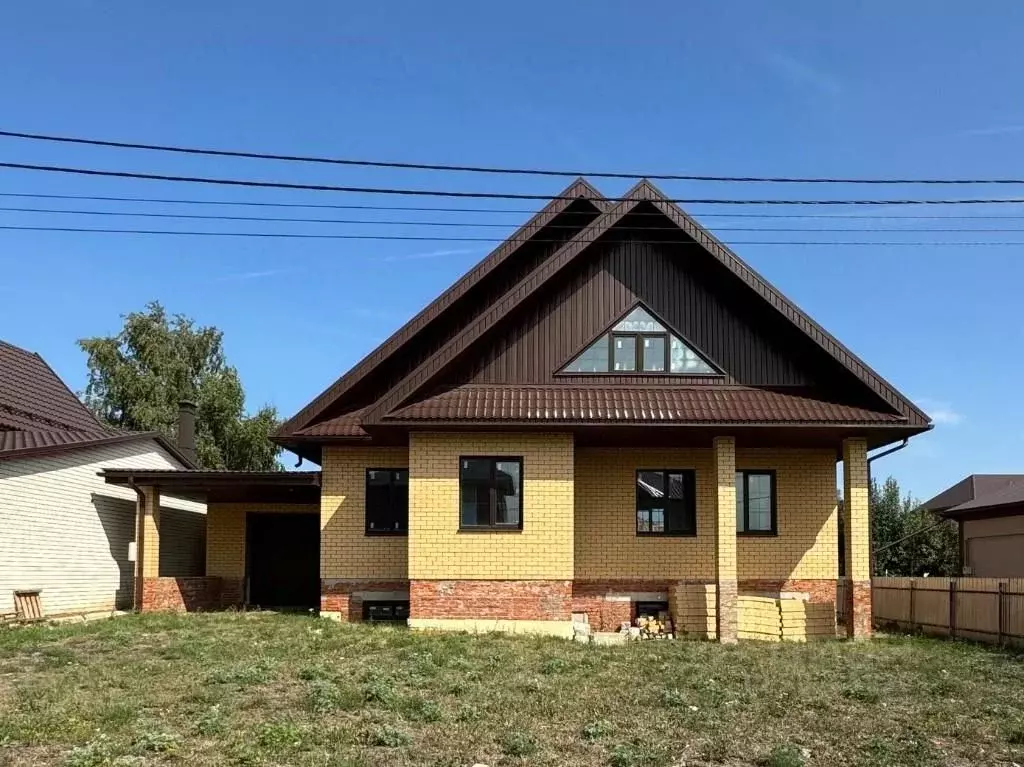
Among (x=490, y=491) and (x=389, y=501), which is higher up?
(x=490, y=491)

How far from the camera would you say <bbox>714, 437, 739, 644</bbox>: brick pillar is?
1773 cm

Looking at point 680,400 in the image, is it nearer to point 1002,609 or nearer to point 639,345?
point 639,345

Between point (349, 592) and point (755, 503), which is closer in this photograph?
point (349, 592)

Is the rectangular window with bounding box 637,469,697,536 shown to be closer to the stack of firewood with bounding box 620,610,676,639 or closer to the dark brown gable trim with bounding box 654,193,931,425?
the stack of firewood with bounding box 620,610,676,639

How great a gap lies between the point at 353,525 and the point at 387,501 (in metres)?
0.76

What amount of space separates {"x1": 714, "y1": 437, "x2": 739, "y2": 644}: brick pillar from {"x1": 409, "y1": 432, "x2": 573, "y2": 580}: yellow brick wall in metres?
2.51

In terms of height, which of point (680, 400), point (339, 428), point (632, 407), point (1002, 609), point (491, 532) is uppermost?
point (680, 400)

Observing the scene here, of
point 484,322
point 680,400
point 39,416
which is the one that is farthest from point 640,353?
point 39,416

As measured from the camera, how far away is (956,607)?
1911 cm

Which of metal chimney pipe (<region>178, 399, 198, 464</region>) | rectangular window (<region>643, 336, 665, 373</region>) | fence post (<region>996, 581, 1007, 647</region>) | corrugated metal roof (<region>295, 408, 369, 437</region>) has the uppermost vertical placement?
rectangular window (<region>643, 336, 665, 373</region>)

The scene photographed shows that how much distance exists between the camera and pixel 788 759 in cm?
886

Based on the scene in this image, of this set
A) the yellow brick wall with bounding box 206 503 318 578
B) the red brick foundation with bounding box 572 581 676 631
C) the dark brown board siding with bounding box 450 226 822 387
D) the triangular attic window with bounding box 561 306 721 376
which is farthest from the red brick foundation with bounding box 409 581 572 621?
the yellow brick wall with bounding box 206 503 318 578

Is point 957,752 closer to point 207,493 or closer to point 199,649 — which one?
point 199,649

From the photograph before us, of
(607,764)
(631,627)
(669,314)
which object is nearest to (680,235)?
(669,314)
